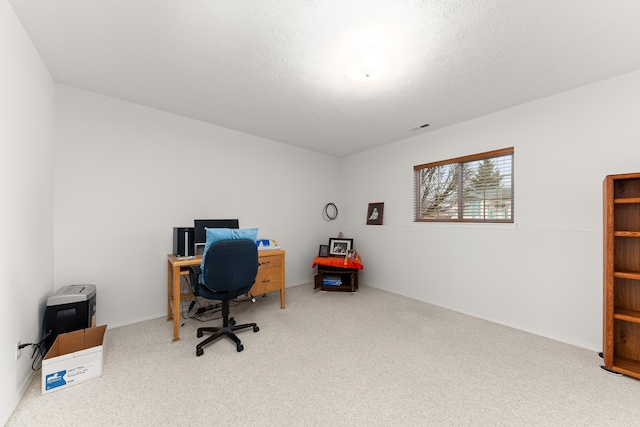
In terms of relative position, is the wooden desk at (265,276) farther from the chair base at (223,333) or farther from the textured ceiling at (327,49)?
the textured ceiling at (327,49)

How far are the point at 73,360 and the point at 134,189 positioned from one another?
1.68 meters

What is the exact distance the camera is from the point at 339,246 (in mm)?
4363

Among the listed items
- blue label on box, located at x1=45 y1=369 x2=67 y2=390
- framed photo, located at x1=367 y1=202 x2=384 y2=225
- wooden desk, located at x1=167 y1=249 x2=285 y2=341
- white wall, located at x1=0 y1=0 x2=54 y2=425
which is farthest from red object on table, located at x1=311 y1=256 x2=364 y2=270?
white wall, located at x1=0 y1=0 x2=54 y2=425

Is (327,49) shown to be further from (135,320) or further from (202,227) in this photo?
(135,320)

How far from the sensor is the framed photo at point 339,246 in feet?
14.0

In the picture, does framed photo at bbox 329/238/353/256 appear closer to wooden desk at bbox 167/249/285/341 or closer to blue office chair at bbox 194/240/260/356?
wooden desk at bbox 167/249/285/341

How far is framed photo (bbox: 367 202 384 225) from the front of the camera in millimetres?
4152

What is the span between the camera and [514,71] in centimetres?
207

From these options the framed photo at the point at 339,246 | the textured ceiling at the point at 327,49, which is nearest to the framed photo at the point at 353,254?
the framed photo at the point at 339,246

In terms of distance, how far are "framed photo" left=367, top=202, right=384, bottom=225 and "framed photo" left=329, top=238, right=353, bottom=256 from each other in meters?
0.50

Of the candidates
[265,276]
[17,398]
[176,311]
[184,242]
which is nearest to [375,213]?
[265,276]

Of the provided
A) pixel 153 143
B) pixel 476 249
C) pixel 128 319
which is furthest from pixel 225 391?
pixel 476 249

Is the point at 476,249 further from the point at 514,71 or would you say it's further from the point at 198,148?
the point at 198,148

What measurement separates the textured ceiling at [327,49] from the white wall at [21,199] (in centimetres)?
24
